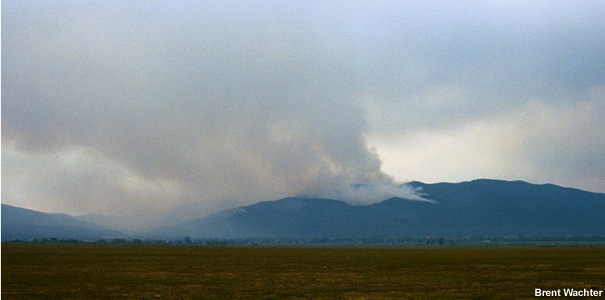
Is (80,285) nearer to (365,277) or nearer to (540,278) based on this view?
(365,277)

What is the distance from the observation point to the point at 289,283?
4522 centimetres

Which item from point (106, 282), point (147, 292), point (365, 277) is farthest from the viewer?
point (365, 277)

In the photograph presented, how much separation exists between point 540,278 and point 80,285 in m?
36.9

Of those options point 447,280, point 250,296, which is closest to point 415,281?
point 447,280

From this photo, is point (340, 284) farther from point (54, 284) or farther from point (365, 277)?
point (54, 284)

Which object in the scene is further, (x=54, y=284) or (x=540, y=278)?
(x=540, y=278)

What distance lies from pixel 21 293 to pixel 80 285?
19.8 feet

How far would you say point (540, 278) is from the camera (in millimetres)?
48781

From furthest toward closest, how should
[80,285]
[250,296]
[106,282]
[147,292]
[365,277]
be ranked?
[365,277] → [106,282] → [80,285] → [147,292] → [250,296]

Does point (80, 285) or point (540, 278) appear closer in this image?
point (80, 285)

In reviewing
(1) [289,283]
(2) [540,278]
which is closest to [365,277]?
(1) [289,283]

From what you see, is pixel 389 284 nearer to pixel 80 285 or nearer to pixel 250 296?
pixel 250 296

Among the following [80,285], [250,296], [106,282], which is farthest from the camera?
[106,282]

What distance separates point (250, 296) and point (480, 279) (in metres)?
22.0
